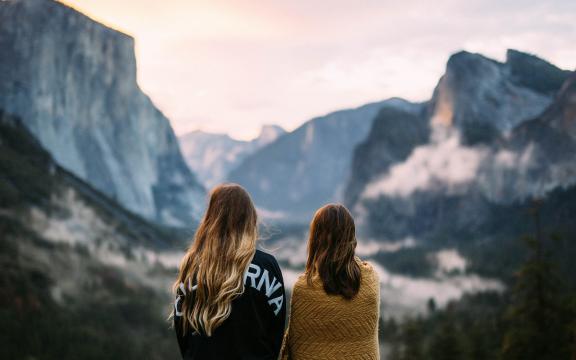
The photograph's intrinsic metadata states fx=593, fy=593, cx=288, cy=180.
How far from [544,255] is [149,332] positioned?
14481 centimetres

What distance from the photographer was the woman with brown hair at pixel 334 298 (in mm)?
6828

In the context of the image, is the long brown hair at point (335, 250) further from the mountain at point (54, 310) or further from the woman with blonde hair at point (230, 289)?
the mountain at point (54, 310)

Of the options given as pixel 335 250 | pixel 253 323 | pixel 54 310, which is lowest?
pixel 253 323

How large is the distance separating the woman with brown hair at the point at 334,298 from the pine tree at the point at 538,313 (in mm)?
24128

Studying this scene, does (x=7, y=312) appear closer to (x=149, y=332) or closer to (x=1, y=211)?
(x=149, y=332)

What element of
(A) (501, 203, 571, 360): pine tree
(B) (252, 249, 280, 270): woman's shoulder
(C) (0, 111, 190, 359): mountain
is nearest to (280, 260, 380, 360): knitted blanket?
(B) (252, 249, 280, 270): woman's shoulder

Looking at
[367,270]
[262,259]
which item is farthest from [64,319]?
[262,259]

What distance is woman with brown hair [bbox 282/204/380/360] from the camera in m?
6.83

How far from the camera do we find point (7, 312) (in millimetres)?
130875

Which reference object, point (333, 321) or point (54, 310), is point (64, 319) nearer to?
point (54, 310)

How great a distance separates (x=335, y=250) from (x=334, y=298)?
59 cm

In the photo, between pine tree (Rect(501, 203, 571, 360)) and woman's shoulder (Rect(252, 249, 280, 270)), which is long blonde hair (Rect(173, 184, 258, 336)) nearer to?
woman's shoulder (Rect(252, 249, 280, 270))

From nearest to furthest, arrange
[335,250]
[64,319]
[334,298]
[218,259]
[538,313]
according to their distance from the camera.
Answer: [218,259] → [335,250] → [334,298] → [538,313] → [64,319]

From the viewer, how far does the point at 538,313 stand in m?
30.6
